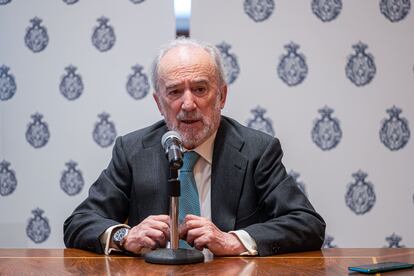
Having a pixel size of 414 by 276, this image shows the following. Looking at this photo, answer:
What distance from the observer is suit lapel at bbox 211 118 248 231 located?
231 centimetres

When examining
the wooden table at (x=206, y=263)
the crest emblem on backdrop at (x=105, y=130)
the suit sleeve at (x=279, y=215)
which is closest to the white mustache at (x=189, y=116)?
the suit sleeve at (x=279, y=215)

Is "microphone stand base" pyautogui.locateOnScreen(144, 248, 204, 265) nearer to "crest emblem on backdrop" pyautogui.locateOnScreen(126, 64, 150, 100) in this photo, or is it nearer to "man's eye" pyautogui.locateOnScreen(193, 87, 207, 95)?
"man's eye" pyautogui.locateOnScreen(193, 87, 207, 95)

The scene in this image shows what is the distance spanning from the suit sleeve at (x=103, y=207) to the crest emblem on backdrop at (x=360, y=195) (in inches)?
45.8

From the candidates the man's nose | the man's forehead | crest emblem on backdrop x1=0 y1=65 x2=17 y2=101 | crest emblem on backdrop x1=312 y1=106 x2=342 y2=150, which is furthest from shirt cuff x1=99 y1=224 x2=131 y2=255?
crest emblem on backdrop x1=0 y1=65 x2=17 y2=101

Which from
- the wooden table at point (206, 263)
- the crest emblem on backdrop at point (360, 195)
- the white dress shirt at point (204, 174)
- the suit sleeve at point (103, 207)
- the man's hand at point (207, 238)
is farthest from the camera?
the crest emblem on backdrop at point (360, 195)

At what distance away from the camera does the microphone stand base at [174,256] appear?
175cm

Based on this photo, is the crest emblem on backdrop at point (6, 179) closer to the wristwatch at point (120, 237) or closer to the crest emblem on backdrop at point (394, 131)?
the wristwatch at point (120, 237)

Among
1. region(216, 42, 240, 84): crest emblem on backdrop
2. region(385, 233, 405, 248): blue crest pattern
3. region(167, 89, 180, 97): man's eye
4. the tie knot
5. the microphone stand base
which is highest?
region(216, 42, 240, 84): crest emblem on backdrop

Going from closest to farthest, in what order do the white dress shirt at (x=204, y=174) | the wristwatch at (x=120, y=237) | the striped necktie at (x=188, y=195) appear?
the wristwatch at (x=120, y=237) < the striped necktie at (x=188, y=195) < the white dress shirt at (x=204, y=174)

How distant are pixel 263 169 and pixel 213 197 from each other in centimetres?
21

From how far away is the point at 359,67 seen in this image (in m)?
3.06

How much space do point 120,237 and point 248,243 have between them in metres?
0.41

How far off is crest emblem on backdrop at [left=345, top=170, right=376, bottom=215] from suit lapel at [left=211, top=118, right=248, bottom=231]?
875 millimetres

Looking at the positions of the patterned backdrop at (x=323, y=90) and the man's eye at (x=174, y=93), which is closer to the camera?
the man's eye at (x=174, y=93)
